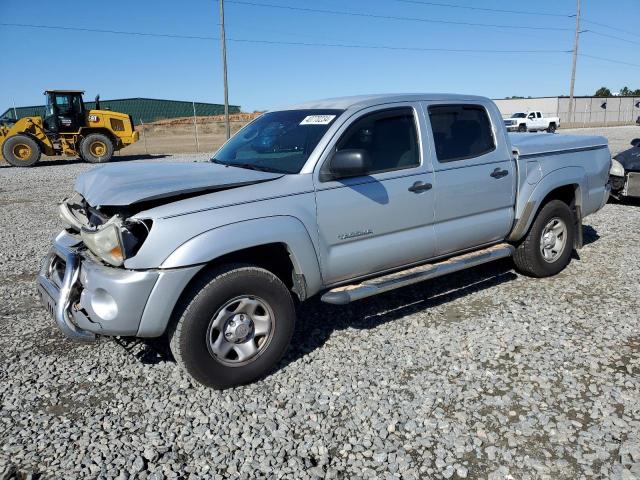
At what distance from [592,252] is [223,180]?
5.14m

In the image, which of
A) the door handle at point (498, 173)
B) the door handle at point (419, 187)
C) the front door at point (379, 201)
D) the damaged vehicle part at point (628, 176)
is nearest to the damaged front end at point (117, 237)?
the front door at point (379, 201)

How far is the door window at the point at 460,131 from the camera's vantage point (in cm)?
453

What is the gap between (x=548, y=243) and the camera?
555cm

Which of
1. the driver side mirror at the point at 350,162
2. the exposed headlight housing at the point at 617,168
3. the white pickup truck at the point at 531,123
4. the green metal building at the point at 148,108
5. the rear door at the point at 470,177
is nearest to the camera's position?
the driver side mirror at the point at 350,162

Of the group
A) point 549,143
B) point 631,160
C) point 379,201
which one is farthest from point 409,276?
Result: point 631,160

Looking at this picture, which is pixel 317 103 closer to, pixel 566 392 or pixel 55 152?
pixel 566 392

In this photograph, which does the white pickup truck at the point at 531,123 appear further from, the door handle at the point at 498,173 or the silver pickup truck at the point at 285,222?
the silver pickup truck at the point at 285,222

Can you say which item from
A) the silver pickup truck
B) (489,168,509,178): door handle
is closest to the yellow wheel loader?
the silver pickup truck

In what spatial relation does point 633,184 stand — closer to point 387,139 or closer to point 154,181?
point 387,139

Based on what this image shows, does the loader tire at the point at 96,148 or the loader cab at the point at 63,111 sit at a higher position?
the loader cab at the point at 63,111

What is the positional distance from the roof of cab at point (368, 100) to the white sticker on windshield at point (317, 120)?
0.13 meters

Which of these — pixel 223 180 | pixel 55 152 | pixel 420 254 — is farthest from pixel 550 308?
pixel 55 152

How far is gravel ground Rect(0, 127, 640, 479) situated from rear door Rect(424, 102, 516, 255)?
0.72 metres

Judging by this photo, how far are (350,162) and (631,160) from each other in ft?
24.4
